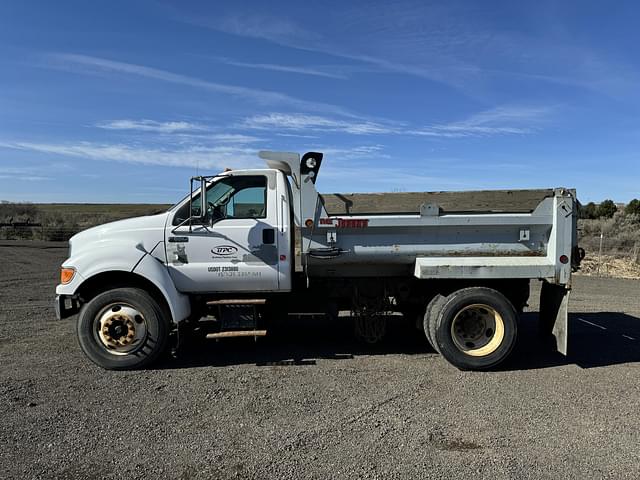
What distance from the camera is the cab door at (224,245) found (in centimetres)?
601

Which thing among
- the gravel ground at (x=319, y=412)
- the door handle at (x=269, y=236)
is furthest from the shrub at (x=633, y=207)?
the door handle at (x=269, y=236)

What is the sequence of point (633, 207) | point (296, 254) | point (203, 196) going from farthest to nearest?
point (633, 207) < point (296, 254) < point (203, 196)

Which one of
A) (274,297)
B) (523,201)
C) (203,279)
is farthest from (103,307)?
(523,201)

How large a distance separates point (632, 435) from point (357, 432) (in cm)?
237

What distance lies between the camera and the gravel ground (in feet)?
12.0

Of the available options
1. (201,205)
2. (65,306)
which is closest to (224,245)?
(201,205)

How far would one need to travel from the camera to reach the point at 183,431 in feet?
13.9

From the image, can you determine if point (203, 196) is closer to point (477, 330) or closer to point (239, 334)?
point (239, 334)

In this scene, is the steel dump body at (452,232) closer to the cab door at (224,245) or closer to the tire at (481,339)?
the tire at (481,339)

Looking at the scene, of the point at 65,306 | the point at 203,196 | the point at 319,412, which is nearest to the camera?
the point at 319,412

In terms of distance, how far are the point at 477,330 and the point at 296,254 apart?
2490mm

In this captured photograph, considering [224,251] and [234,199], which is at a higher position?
[234,199]

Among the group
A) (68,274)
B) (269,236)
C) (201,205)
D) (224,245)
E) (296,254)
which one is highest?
(201,205)

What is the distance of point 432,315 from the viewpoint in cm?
609
